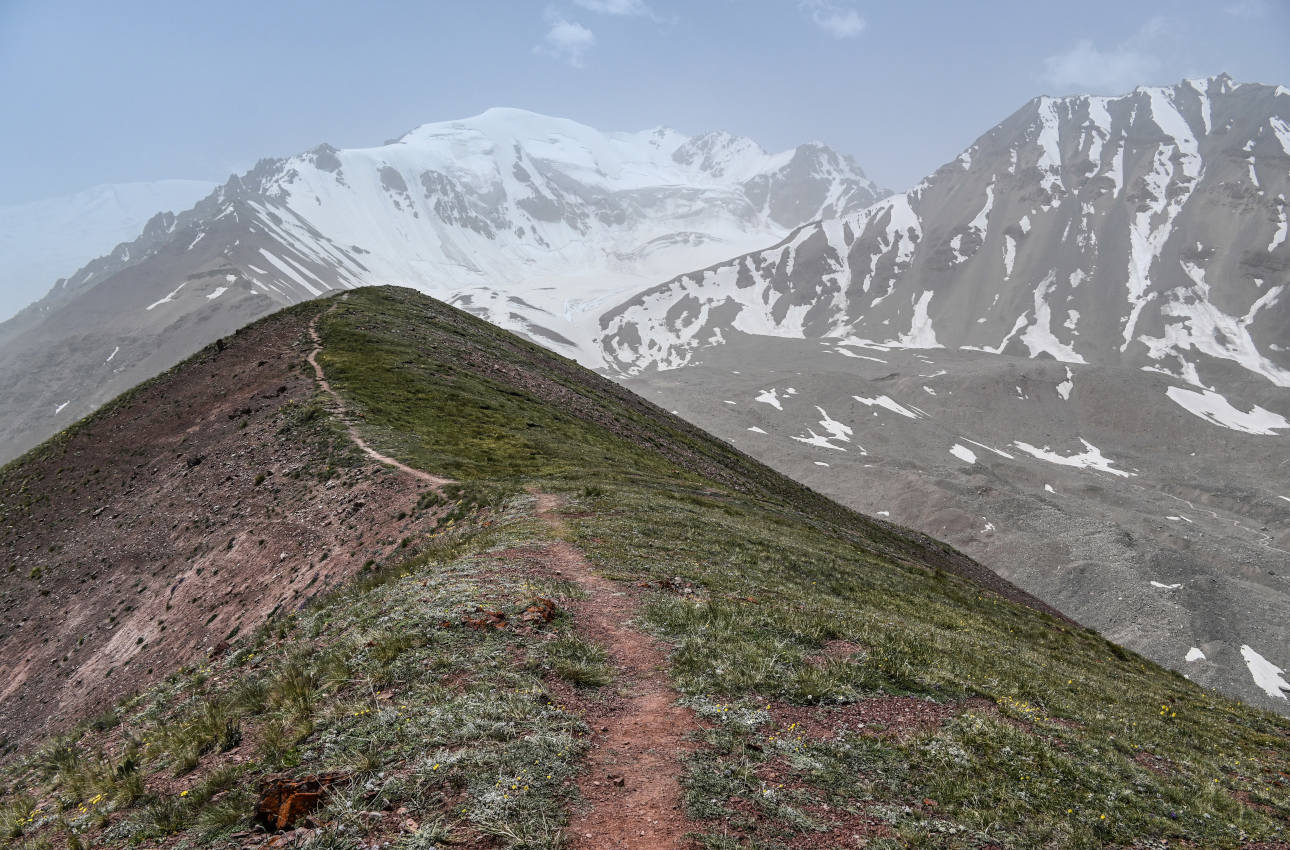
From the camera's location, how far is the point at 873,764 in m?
10.3

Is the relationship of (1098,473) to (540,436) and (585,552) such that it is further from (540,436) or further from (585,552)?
(585,552)

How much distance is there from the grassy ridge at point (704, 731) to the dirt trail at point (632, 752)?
0.33 m

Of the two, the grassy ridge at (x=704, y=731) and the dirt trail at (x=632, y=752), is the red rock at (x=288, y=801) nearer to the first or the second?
the grassy ridge at (x=704, y=731)

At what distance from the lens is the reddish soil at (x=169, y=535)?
82.6 feet

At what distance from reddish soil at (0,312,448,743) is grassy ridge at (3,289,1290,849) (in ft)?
22.2

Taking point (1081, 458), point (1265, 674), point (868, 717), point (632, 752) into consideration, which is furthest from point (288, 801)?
point (1081, 458)

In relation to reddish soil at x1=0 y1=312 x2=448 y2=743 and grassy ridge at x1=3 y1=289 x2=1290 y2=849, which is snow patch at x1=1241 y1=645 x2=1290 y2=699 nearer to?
grassy ridge at x1=3 y1=289 x2=1290 y2=849

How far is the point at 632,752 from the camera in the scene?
9.96 m

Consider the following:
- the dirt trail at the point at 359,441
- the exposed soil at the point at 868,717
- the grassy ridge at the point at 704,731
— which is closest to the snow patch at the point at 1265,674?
the grassy ridge at the point at 704,731

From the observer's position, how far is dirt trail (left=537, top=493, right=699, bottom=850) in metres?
8.09

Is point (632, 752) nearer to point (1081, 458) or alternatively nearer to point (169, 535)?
point (169, 535)

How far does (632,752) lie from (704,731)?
1.25 meters

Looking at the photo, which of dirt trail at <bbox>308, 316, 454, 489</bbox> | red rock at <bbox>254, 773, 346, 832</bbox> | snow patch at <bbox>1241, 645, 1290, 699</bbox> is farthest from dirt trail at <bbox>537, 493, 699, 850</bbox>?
snow patch at <bbox>1241, 645, 1290, 699</bbox>

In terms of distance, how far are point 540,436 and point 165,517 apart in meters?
21.3
